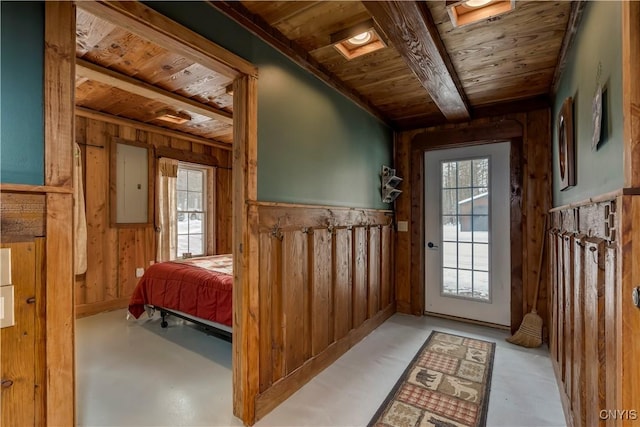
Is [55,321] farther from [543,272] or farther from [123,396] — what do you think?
[543,272]

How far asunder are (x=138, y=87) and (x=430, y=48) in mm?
2557

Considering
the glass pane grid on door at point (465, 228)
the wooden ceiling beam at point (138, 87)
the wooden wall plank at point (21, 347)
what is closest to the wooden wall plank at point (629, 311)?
the wooden wall plank at point (21, 347)

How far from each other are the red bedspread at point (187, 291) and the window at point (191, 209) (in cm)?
140

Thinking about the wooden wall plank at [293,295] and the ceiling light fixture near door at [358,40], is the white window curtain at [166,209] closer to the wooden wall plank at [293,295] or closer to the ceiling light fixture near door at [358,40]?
the wooden wall plank at [293,295]

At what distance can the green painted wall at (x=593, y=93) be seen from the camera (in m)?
1.04

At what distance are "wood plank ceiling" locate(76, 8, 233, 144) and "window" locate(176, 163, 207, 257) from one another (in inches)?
45.1

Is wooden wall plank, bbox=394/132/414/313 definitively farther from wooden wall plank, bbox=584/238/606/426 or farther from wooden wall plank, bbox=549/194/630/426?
wooden wall plank, bbox=584/238/606/426

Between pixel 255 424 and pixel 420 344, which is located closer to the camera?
pixel 255 424

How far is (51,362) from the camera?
3.52ft

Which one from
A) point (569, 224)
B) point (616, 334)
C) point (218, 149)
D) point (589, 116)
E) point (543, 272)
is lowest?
point (543, 272)

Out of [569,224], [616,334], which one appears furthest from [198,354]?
[569,224]

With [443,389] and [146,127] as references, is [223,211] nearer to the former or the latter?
[146,127]

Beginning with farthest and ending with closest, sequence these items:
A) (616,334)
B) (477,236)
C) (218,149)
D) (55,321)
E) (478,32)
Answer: (218,149) < (477,236) < (478,32) < (55,321) < (616,334)

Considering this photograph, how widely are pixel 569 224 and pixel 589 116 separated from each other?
2.26 ft
